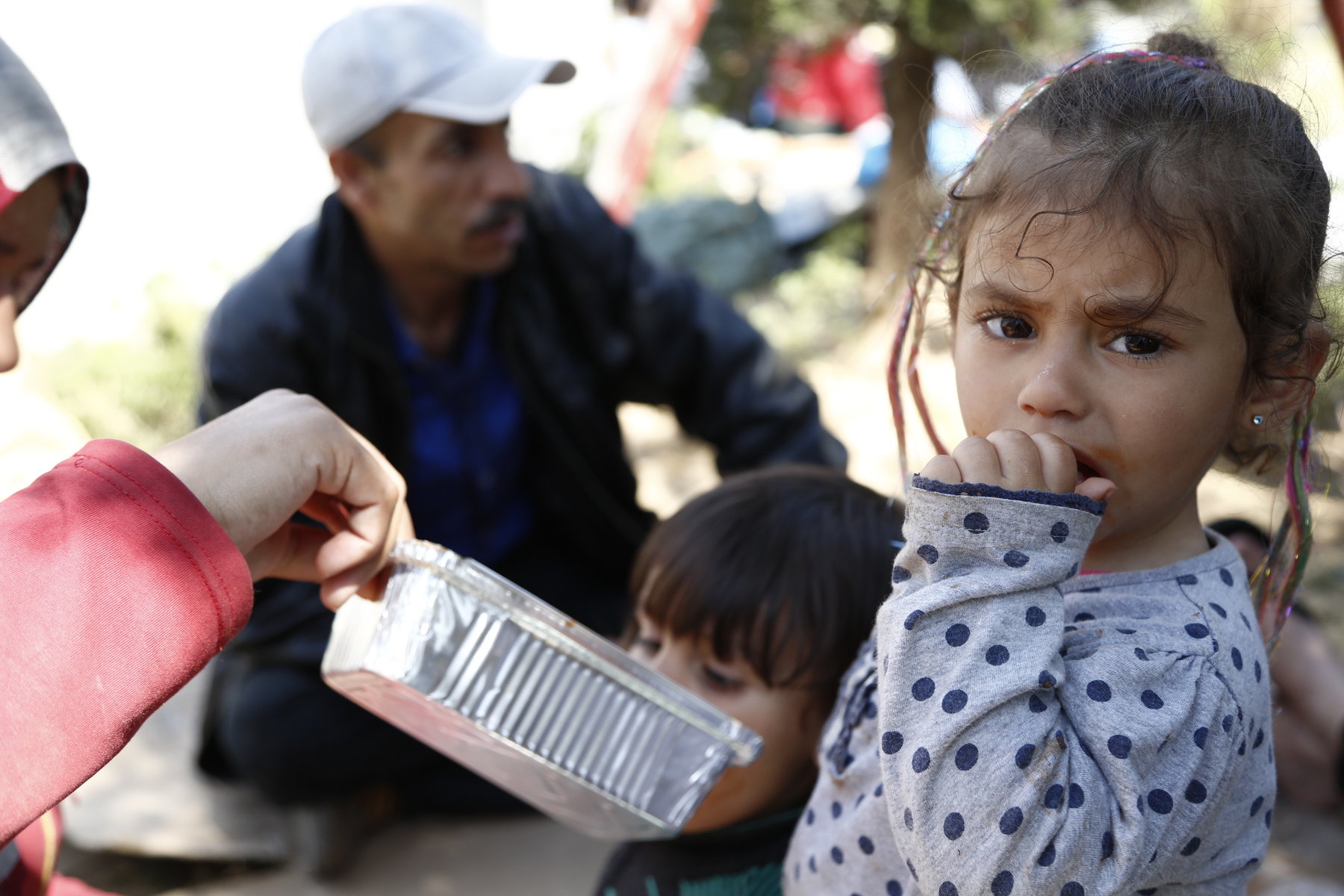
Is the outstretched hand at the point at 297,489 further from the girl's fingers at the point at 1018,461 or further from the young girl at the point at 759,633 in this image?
the girl's fingers at the point at 1018,461

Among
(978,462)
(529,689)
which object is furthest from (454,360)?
(978,462)

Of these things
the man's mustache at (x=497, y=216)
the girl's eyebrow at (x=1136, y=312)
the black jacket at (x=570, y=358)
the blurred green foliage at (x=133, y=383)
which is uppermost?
the girl's eyebrow at (x=1136, y=312)

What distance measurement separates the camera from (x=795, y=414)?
9.06 ft

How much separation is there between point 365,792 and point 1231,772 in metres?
1.89

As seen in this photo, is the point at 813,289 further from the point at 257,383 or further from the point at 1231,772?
the point at 1231,772

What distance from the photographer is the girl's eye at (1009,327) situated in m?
1.02

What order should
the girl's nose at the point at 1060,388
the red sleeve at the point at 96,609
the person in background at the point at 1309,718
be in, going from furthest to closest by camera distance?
the person in background at the point at 1309,718 → the girl's nose at the point at 1060,388 → the red sleeve at the point at 96,609

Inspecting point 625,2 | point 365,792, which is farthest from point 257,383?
point 625,2

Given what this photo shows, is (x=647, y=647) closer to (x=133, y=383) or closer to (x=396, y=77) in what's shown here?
(x=396, y=77)

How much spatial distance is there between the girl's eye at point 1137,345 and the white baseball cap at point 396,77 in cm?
186

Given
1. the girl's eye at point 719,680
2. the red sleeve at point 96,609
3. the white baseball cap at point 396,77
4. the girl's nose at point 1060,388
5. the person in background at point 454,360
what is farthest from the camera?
the white baseball cap at point 396,77

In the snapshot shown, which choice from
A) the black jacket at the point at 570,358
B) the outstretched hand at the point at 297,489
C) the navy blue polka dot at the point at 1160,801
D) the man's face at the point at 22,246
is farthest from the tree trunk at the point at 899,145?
the navy blue polka dot at the point at 1160,801

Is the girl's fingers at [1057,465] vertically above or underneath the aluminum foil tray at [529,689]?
above

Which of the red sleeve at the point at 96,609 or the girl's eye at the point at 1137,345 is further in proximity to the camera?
the girl's eye at the point at 1137,345
